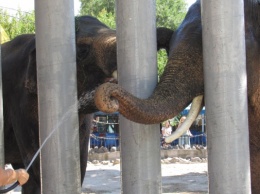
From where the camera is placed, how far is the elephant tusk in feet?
9.70

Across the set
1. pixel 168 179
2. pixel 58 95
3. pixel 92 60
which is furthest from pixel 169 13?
pixel 58 95

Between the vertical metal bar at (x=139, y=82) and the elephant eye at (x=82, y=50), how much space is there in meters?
2.04

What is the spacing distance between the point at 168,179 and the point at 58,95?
7955 mm

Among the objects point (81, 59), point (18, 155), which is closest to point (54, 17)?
point (81, 59)

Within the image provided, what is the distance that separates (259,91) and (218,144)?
0.67 metres

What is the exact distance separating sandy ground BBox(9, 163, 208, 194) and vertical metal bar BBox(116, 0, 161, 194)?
649 cm

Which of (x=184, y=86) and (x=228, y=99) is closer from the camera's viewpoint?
(x=228, y=99)

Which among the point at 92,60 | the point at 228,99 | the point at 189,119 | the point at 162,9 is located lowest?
the point at 189,119

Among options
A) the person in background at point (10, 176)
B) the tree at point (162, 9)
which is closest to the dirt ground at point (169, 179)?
the person in background at point (10, 176)

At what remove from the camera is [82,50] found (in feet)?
16.8

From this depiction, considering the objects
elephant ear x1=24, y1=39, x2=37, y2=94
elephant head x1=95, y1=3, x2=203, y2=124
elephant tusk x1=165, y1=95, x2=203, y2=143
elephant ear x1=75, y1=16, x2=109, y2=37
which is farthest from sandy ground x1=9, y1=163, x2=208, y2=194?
elephant tusk x1=165, y1=95, x2=203, y2=143

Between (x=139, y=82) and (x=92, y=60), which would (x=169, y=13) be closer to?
(x=92, y=60)

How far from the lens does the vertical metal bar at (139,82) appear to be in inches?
119

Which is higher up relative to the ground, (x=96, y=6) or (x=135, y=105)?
(x=96, y=6)
